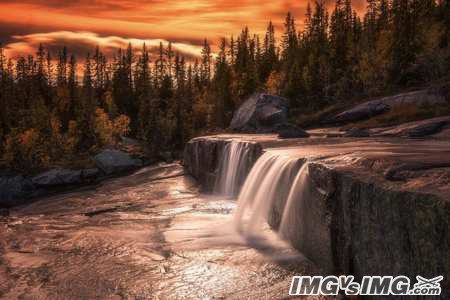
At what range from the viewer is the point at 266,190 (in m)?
14.7

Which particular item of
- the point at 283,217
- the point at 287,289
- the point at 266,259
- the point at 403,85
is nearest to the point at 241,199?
the point at 283,217

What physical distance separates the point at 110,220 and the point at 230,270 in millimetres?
9767

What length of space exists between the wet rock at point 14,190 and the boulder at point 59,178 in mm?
1082

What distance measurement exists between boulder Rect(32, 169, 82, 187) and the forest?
9.87 m

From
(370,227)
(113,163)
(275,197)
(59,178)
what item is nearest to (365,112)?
(113,163)

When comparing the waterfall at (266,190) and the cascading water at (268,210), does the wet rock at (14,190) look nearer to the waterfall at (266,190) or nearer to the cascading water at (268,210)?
the waterfall at (266,190)

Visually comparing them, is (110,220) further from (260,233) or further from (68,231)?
(260,233)

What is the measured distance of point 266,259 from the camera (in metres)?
11.0

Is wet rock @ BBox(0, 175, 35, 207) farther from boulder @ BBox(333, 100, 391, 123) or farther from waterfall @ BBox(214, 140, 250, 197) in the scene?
boulder @ BBox(333, 100, 391, 123)

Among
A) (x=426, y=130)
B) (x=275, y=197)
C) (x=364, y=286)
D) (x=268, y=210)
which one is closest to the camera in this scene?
(x=364, y=286)

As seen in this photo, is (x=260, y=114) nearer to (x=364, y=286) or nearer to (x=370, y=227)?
(x=364, y=286)

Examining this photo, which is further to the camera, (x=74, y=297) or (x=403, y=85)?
(x=403, y=85)

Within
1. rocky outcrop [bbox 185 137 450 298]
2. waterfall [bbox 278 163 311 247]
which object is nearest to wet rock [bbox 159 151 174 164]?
waterfall [bbox 278 163 311 247]

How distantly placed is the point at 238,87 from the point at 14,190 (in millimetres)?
47432
